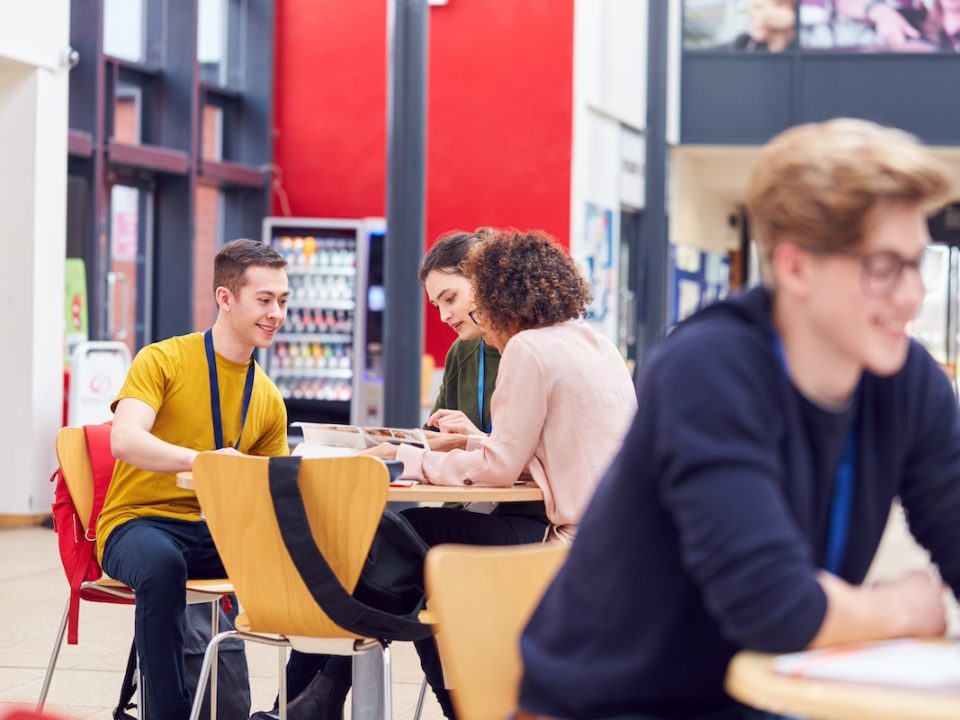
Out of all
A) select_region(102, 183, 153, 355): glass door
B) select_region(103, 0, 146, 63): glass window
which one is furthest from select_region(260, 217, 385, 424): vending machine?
select_region(103, 0, 146, 63): glass window

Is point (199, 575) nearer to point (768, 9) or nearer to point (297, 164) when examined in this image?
point (297, 164)

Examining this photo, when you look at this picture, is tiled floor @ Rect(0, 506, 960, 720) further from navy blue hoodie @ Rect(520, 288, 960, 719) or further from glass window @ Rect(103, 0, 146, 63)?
glass window @ Rect(103, 0, 146, 63)

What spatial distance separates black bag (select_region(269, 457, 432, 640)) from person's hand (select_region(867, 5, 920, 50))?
1285 centimetres

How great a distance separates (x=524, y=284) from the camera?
3.34 metres

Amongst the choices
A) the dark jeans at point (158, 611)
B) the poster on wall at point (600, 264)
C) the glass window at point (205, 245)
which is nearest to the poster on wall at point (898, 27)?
the poster on wall at point (600, 264)

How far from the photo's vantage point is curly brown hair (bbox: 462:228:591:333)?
3334mm

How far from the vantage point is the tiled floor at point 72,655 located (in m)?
4.32

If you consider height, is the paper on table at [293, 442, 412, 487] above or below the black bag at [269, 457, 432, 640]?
above

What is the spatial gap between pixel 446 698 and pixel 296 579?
72cm

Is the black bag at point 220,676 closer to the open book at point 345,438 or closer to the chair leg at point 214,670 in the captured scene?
the chair leg at point 214,670

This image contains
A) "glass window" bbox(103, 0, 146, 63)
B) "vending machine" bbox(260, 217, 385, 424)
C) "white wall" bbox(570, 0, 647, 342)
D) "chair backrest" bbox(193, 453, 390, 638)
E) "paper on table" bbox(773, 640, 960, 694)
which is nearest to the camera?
"paper on table" bbox(773, 640, 960, 694)

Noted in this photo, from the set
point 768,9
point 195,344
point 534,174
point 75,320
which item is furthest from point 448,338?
point 195,344

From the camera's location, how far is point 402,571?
3168mm

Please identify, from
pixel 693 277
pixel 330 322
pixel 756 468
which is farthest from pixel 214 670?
pixel 693 277
